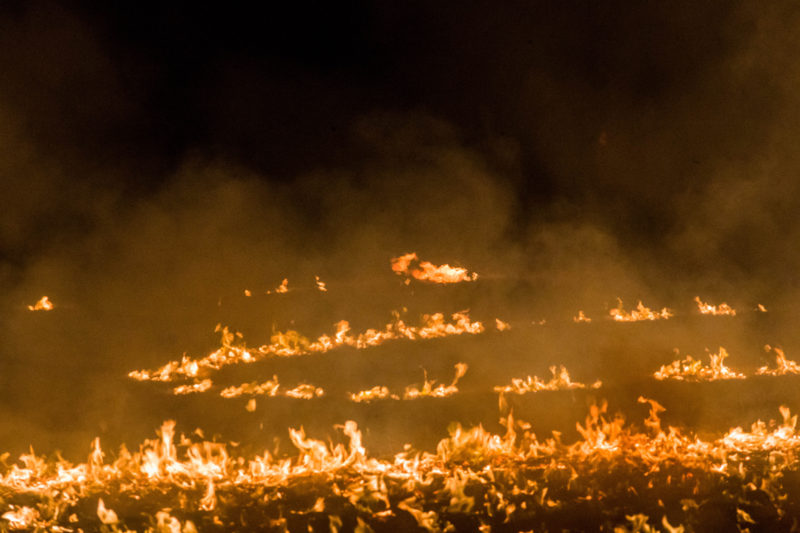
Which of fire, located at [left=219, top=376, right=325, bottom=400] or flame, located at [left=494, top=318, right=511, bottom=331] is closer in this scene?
fire, located at [left=219, top=376, right=325, bottom=400]

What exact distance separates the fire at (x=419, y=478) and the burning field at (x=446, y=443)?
0.06ft

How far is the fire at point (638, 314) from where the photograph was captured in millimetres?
7305

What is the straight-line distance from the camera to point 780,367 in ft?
23.4

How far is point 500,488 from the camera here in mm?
5266

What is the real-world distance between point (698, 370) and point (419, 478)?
10.4 feet

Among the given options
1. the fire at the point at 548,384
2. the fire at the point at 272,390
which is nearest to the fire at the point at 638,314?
the fire at the point at 548,384

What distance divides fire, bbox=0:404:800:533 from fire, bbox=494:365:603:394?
0.33 metres

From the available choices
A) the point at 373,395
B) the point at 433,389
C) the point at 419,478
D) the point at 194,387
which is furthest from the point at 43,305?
the point at 419,478

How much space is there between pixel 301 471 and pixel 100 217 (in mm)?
3659

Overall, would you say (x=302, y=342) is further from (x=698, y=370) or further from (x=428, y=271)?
(x=698, y=370)

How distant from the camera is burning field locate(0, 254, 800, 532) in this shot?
4914mm

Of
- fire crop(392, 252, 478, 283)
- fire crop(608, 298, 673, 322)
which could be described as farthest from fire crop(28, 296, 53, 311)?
fire crop(608, 298, 673, 322)

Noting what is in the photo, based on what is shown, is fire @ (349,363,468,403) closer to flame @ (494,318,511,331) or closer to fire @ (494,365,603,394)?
fire @ (494,365,603,394)

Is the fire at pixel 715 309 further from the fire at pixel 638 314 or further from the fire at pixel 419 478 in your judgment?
the fire at pixel 419 478
